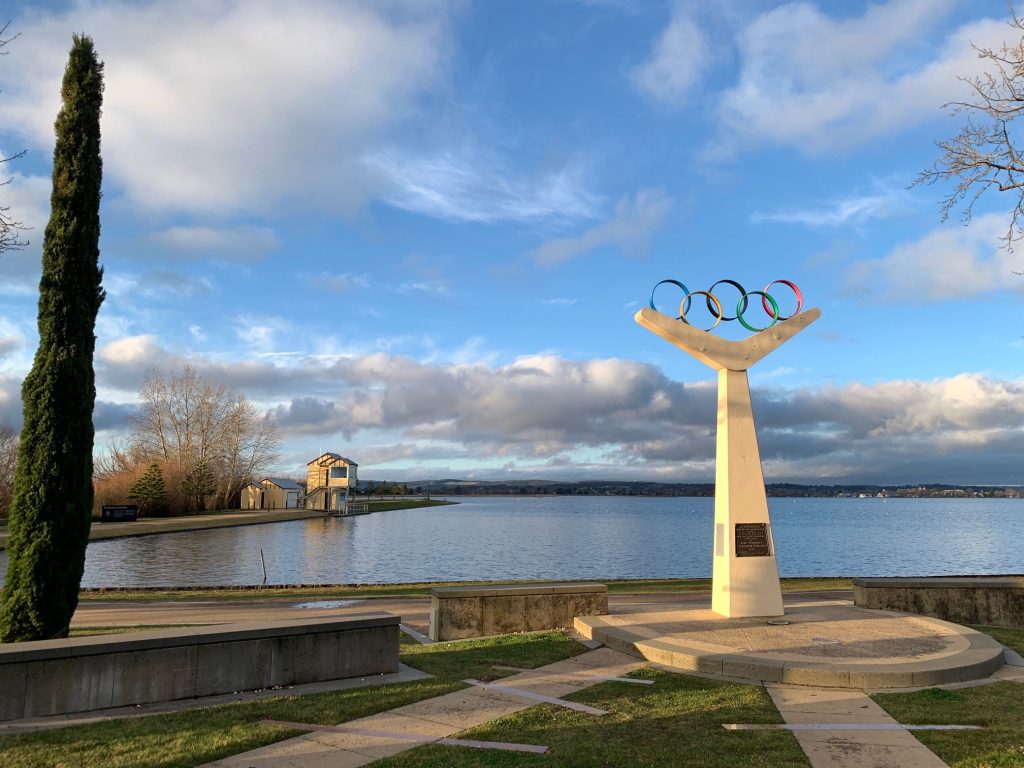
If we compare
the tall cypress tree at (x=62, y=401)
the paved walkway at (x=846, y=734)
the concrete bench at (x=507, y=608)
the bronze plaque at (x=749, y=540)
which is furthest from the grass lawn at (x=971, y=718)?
the tall cypress tree at (x=62, y=401)

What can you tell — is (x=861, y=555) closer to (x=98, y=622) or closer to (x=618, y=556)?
(x=618, y=556)

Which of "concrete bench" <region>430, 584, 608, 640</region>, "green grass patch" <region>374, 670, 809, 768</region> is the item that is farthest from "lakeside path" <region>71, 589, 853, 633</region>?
"green grass patch" <region>374, 670, 809, 768</region>

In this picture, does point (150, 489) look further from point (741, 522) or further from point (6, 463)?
point (741, 522)

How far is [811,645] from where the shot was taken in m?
10.5

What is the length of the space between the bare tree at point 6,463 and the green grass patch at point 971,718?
6408cm

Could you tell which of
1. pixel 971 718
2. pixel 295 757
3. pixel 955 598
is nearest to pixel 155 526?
pixel 955 598

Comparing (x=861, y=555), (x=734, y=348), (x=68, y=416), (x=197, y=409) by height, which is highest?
(x=197, y=409)

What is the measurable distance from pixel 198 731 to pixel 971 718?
7.59 m

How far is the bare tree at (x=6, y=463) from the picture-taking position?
191ft

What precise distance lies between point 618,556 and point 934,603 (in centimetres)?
3134

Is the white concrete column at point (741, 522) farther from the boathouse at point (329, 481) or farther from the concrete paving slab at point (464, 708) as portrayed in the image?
the boathouse at point (329, 481)

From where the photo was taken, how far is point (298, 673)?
863 cm

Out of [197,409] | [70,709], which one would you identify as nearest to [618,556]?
[70,709]

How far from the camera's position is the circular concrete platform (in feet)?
29.3
